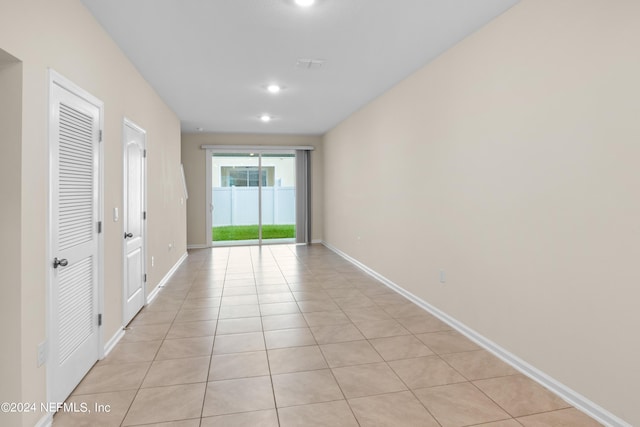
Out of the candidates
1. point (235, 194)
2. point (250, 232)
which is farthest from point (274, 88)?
point (250, 232)

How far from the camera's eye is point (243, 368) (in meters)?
2.77

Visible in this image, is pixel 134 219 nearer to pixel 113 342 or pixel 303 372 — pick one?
pixel 113 342

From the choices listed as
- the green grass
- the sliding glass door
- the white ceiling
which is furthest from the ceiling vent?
the green grass

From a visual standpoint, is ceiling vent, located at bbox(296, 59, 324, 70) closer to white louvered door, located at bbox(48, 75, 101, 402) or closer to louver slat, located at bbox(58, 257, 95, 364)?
white louvered door, located at bbox(48, 75, 101, 402)

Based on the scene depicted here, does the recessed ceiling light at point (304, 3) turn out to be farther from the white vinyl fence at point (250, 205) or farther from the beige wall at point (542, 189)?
the white vinyl fence at point (250, 205)

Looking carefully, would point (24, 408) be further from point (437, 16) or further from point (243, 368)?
Answer: point (437, 16)

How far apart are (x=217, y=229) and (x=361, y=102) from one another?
16.7 ft

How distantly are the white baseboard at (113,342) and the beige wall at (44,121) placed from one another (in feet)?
0.14

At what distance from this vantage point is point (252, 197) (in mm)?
9133

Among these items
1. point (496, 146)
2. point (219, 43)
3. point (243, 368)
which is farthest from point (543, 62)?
point (243, 368)

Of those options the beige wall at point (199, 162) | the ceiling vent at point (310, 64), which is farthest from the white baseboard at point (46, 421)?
the beige wall at point (199, 162)

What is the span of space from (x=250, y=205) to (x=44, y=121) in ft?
23.1

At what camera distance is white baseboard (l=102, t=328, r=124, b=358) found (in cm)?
300

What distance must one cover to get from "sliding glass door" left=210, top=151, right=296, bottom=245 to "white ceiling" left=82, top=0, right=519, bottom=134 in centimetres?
360
